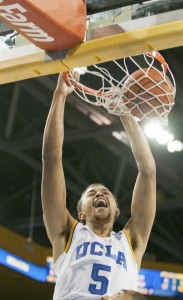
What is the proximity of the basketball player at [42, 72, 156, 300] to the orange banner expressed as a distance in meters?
0.52

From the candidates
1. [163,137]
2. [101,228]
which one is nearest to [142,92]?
[101,228]

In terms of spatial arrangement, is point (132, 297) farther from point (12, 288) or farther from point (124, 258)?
point (12, 288)

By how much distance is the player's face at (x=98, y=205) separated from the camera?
3.22 metres

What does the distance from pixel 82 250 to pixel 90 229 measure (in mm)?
167

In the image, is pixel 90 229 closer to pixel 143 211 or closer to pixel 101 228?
pixel 101 228

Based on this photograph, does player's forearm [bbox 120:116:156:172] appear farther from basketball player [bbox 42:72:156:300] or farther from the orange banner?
the orange banner

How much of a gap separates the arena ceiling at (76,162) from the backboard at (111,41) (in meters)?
5.33

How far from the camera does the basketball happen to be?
3018 mm

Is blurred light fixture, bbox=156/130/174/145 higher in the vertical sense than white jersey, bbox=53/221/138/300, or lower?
higher

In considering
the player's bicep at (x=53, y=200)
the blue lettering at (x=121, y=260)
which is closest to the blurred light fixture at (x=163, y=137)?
the player's bicep at (x=53, y=200)

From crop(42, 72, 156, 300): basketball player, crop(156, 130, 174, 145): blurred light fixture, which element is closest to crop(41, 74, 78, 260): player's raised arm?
crop(42, 72, 156, 300): basketball player

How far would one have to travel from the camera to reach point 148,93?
120 inches

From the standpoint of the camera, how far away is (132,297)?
2311 mm

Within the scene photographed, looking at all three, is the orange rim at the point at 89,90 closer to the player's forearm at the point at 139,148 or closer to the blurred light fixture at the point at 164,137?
the player's forearm at the point at 139,148
